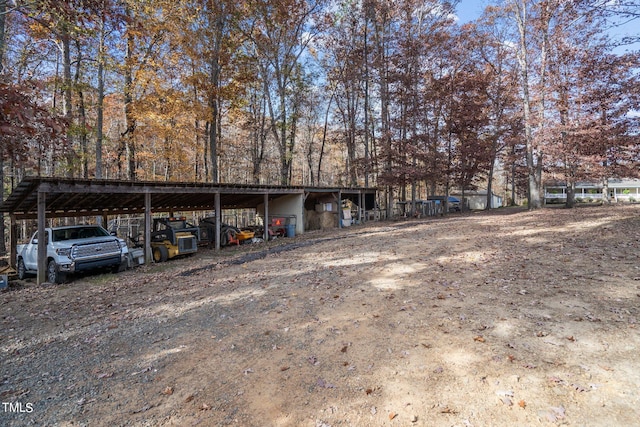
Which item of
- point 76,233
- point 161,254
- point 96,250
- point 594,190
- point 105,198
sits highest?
point 594,190

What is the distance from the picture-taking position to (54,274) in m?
8.45

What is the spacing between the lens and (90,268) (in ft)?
28.6

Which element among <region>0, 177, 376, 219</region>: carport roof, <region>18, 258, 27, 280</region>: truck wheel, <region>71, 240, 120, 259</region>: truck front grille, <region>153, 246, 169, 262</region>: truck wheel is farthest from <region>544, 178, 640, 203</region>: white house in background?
<region>18, 258, 27, 280</region>: truck wheel

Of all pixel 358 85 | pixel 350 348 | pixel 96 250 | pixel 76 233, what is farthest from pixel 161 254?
pixel 358 85

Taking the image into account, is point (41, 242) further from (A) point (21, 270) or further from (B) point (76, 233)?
(A) point (21, 270)

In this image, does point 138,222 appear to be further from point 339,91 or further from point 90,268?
point 339,91

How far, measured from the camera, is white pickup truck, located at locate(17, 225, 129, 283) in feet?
27.4

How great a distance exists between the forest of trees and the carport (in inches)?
80.0

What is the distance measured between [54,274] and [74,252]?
0.86 metres

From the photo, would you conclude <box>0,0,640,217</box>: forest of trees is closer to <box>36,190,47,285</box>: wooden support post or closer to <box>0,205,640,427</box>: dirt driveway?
<box>36,190,47,285</box>: wooden support post
